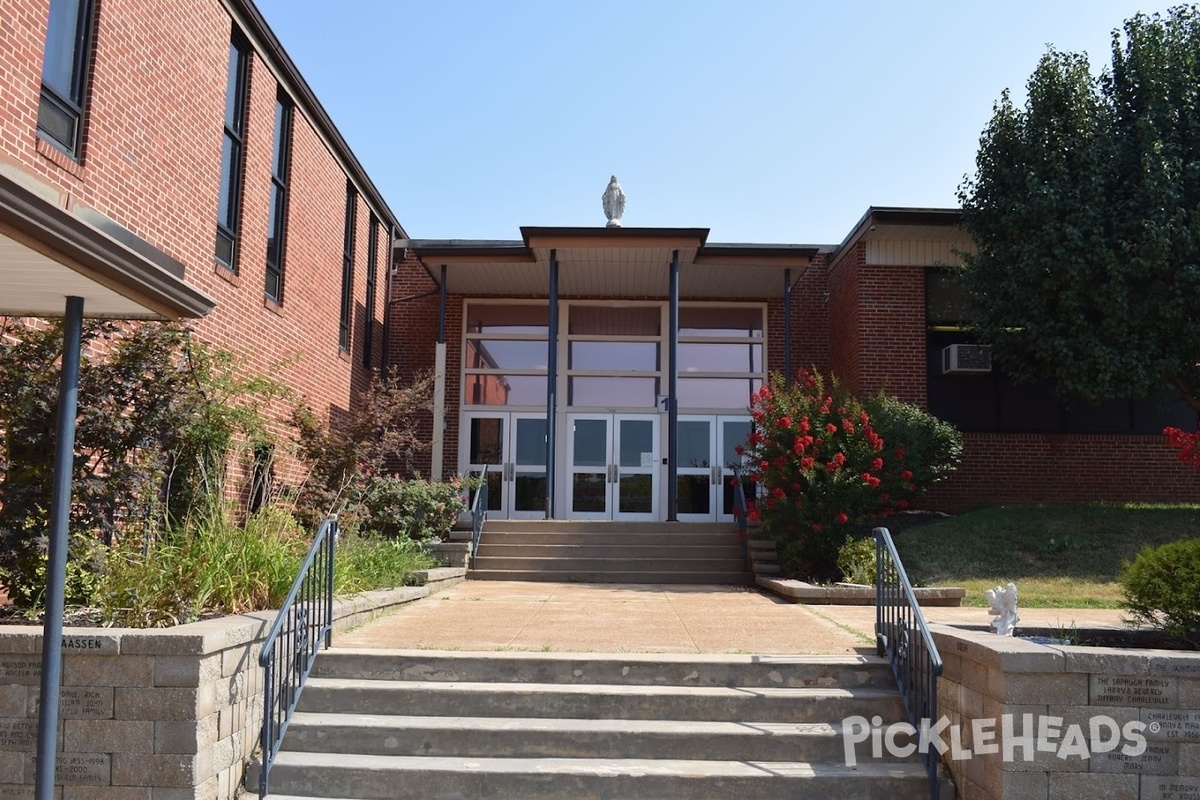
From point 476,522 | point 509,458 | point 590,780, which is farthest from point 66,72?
point 509,458

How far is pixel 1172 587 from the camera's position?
556 cm

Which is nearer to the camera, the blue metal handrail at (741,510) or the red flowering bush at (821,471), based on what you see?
the red flowering bush at (821,471)

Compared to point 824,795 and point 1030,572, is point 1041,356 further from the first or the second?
point 824,795

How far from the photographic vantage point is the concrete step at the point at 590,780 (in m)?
5.21

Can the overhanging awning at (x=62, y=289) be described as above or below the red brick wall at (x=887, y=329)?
below

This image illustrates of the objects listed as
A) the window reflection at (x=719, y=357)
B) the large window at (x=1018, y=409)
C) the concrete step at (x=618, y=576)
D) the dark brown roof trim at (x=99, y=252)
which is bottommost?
the concrete step at (x=618, y=576)

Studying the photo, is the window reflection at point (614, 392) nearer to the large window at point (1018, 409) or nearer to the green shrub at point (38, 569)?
the large window at point (1018, 409)

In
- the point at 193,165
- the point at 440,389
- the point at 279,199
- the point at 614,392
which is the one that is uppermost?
the point at 279,199

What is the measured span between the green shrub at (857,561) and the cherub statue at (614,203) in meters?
8.58

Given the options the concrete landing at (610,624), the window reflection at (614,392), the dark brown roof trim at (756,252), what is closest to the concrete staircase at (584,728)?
the concrete landing at (610,624)

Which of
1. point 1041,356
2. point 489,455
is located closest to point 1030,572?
point 1041,356

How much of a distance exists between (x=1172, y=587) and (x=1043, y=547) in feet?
24.3

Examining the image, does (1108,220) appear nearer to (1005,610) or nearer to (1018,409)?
(1018,409)

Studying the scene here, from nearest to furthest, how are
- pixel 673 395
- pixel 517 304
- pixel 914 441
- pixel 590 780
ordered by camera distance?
pixel 590 780 → pixel 914 441 → pixel 673 395 → pixel 517 304
